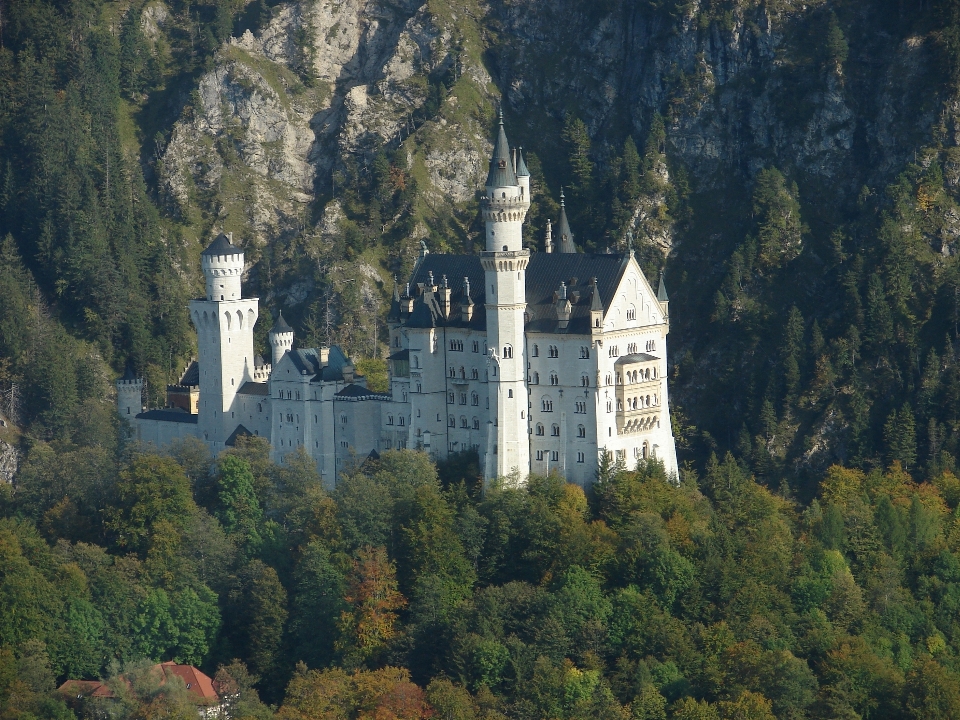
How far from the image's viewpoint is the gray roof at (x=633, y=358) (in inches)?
5172

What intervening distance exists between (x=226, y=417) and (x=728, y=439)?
41.1 m

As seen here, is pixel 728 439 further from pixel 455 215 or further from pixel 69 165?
pixel 69 165

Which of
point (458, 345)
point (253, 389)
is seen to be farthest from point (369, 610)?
point (253, 389)

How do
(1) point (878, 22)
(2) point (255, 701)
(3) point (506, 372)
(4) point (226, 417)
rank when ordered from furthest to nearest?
(1) point (878, 22) < (4) point (226, 417) < (3) point (506, 372) < (2) point (255, 701)

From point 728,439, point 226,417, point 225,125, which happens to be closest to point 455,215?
point 225,125

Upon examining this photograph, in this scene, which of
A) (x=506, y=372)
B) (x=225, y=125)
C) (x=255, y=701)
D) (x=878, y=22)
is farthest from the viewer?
(x=225, y=125)

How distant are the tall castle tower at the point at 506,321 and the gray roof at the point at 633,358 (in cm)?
562

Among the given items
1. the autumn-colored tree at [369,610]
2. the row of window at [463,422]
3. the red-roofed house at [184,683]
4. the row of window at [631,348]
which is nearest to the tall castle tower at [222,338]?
the row of window at [463,422]

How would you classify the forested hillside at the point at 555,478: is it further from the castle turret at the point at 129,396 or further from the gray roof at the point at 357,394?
the gray roof at the point at 357,394

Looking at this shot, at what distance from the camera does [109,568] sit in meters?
132

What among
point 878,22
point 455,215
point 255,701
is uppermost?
point 878,22

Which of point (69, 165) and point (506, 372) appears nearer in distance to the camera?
point (506, 372)

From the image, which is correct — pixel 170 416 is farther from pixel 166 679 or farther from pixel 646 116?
pixel 646 116

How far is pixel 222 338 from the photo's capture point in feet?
490
